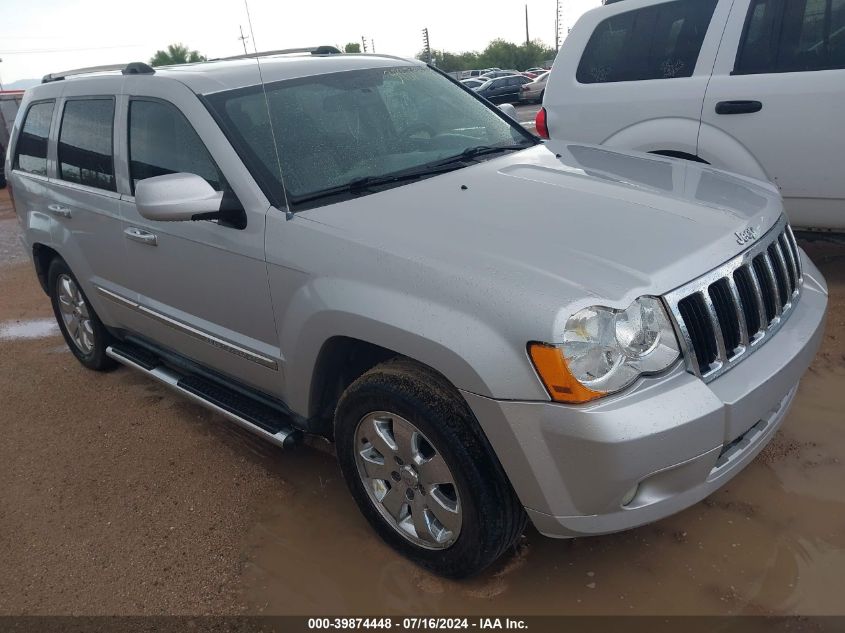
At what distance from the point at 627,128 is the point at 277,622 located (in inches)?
152

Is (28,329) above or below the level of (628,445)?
below

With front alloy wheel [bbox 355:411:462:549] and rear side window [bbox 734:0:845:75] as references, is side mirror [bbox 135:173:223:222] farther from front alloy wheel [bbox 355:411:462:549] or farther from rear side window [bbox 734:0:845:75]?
rear side window [bbox 734:0:845:75]

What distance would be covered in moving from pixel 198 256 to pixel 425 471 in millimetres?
1389

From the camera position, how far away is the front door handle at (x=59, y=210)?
4055 millimetres

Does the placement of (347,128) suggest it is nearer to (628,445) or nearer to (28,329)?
(628,445)

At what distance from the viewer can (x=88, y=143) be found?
3.88 meters

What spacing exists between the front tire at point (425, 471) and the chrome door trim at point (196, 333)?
50 cm

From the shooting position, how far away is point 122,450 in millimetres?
3775

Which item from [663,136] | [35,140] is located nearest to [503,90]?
[663,136]

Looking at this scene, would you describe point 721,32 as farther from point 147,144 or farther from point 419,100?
point 147,144

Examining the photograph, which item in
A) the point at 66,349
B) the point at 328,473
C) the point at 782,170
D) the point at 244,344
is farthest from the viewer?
the point at 66,349

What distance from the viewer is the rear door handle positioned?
4383 millimetres

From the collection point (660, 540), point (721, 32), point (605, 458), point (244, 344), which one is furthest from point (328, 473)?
point (721, 32)

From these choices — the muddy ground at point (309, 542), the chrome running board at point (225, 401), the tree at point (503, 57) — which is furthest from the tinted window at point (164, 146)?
the tree at point (503, 57)
